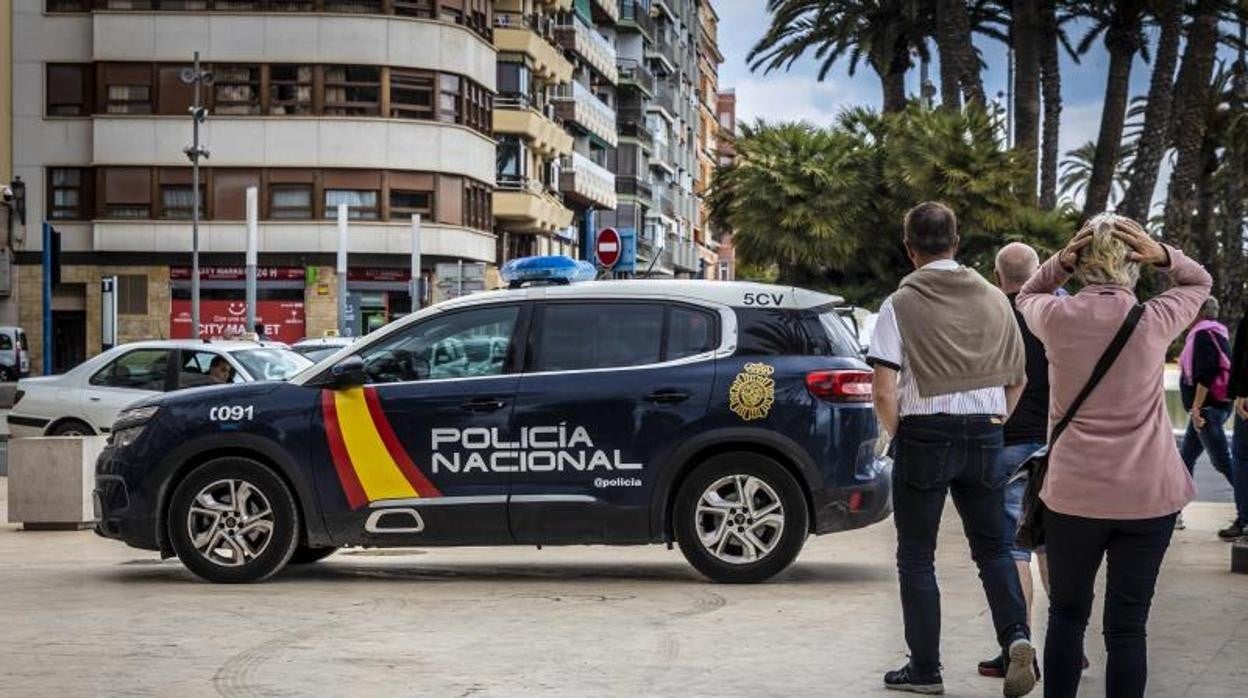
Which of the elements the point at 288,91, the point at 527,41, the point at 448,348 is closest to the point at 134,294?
the point at 288,91

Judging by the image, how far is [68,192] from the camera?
64.1m

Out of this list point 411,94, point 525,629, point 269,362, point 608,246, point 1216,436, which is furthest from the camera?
point 411,94

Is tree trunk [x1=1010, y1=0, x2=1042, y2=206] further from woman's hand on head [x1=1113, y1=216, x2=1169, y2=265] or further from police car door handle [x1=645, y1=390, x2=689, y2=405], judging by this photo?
woman's hand on head [x1=1113, y1=216, x2=1169, y2=265]

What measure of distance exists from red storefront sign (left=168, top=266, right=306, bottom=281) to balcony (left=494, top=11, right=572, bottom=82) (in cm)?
1211

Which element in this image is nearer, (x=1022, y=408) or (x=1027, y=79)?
(x=1022, y=408)

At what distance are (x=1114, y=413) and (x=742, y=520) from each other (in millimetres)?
5672

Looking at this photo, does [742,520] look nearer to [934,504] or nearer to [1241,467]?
[934,504]

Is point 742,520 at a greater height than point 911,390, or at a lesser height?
lesser

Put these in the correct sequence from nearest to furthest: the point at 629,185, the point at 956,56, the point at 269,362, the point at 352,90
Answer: the point at 269,362 < the point at 956,56 < the point at 352,90 < the point at 629,185

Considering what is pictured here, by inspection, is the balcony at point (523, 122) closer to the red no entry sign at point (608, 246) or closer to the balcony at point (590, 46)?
the balcony at point (590, 46)

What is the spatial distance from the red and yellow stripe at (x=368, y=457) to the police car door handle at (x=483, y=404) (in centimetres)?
44

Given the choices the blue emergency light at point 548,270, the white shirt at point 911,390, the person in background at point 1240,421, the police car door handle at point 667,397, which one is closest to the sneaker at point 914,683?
the white shirt at point 911,390

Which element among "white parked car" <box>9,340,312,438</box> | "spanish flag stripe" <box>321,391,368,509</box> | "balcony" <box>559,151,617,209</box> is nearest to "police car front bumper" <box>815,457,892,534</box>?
"spanish flag stripe" <box>321,391,368,509</box>

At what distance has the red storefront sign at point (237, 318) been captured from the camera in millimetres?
62844
